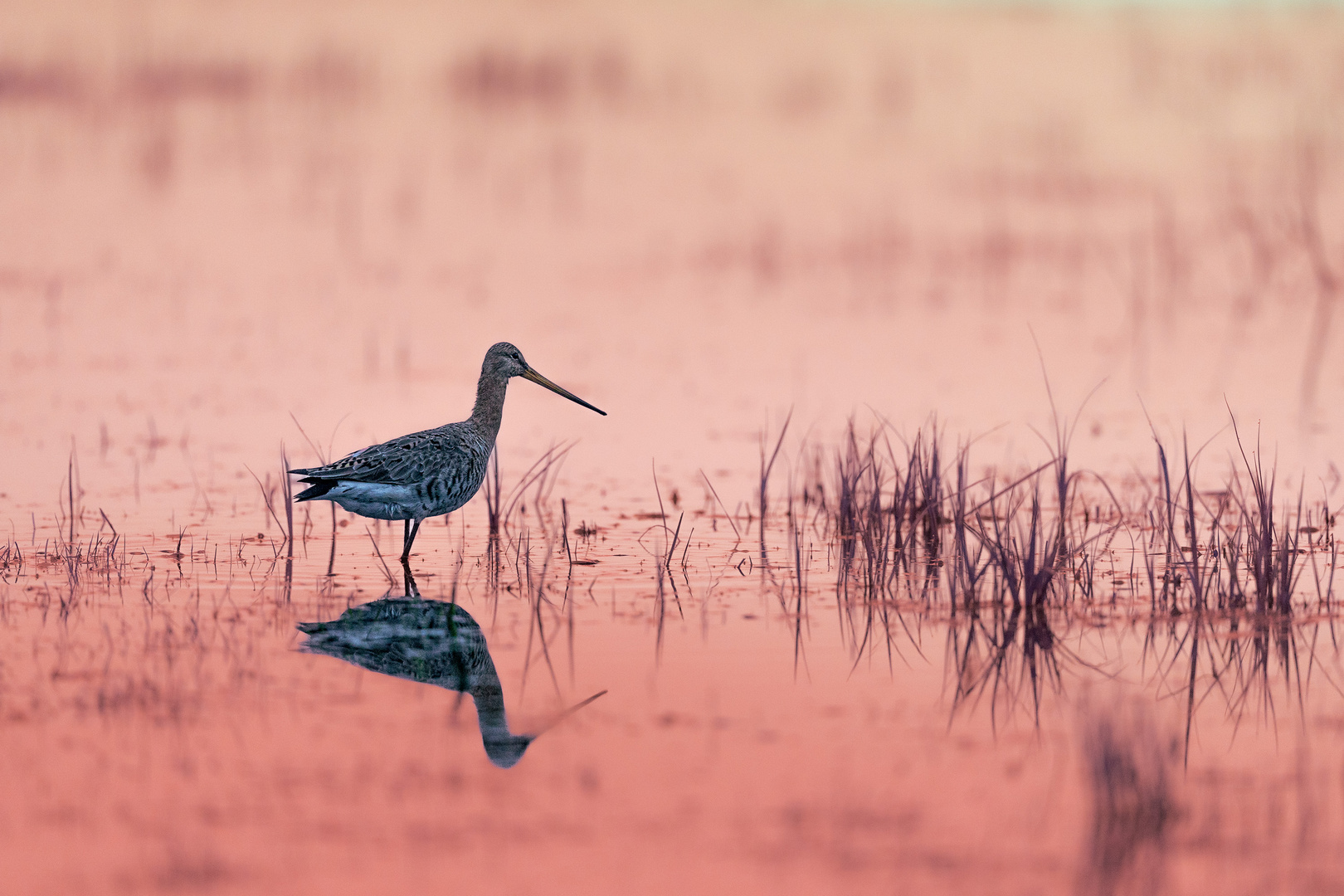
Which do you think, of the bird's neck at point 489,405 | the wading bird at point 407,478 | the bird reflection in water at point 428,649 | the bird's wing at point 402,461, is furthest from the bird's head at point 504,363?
the bird reflection in water at point 428,649

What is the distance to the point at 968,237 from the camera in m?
19.5

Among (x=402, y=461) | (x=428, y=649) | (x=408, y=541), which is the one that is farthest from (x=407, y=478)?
(x=428, y=649)

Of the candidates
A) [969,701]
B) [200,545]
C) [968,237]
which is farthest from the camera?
[968,237]

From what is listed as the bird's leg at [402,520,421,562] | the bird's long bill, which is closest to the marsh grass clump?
the bird's long bill

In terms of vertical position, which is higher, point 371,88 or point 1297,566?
point 371,88

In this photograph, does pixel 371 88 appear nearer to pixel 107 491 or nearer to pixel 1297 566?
pixel 107 491

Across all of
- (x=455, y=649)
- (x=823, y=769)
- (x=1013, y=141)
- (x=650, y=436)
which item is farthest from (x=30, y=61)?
(x=823, y=769)

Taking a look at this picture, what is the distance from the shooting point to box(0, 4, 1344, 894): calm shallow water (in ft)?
14.9

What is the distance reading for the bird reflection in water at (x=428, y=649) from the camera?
5.37 metres

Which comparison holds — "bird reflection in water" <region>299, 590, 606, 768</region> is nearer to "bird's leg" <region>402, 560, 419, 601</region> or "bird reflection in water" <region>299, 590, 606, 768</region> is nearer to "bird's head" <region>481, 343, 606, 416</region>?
"bird's leg" <region>402, 560, 419, 601</region>

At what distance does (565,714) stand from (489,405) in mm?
3717

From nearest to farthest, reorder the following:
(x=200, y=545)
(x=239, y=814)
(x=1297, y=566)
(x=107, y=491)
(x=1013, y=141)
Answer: (x=239, y=814) < (x=1297, y=566) < (x=200, y=545) < (x=107, y=491) < (x=1013, y=141)

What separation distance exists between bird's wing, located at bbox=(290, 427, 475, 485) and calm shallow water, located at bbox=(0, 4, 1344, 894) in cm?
41

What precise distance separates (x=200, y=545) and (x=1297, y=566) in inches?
192
